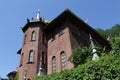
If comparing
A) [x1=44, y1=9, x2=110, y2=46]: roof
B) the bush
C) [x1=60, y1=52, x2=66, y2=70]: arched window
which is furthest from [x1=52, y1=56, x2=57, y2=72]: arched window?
the bush

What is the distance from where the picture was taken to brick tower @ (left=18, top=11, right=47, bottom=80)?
Result: 2700 centimetres

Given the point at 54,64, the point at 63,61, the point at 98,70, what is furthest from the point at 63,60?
the point at 98,70

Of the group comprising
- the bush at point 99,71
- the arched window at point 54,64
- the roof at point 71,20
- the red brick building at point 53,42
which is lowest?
the bush at point 99,71

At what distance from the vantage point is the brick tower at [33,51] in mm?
27000

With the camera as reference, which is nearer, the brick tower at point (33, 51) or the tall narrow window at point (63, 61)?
the tall narrow window at point (63, 61)

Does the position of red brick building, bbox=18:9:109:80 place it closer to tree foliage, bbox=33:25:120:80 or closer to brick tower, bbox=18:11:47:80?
brick tower, bbox=18:11:47:80

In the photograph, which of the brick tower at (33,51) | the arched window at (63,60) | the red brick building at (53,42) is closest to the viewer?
the arched window at (63,60)

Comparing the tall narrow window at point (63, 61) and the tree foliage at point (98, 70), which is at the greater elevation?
the tall narrow window at point (63, 61)

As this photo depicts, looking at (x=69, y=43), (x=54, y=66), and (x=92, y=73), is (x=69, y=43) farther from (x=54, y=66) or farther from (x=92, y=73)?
(x=92, y=73)

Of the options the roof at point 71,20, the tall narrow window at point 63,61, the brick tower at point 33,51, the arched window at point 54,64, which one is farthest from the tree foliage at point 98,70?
the roof at point 71,20

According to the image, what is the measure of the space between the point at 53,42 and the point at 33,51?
304 cm

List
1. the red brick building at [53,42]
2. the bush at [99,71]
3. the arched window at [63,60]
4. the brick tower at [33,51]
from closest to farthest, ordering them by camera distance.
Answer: the bush at [99,71] → the arched window at [63,60] → the red brick building at [53,42] → the brick tower at [33,51]

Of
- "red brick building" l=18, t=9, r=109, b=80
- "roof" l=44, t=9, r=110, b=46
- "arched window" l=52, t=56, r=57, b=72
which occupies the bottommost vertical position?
"arched window" l=52, t=56, r=57, b=72

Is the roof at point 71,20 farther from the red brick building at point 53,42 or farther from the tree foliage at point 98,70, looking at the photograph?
the tree foliage at point 98,70
